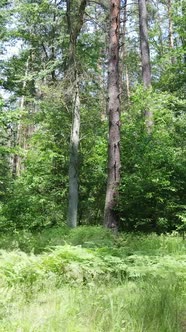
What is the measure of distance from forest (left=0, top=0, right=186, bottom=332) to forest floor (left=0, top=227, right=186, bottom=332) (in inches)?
0.6

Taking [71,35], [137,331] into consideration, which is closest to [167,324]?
[137,331]

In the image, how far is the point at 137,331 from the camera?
3211 millimetres

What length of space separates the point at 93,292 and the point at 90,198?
30.3 feet

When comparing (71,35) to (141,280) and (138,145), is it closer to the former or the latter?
(138,145)

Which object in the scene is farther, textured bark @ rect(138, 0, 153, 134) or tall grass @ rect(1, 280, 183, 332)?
textured bark @ rect(138, 0, 153, 134)

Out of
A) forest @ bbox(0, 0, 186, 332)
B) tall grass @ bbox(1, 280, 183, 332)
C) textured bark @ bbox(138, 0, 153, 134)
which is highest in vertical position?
textured bark @ bbox(138, 0, 153, 134)

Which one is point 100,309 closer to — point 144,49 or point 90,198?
point 90,198

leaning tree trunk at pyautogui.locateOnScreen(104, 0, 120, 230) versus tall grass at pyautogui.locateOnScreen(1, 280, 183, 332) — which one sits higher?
leaning tree trunk at pyautogui.locateOnScreen(104, 0, 120, 230)

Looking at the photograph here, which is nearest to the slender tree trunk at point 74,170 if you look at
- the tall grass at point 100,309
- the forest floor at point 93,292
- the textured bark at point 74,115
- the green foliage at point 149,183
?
the textured bark at point 74,115

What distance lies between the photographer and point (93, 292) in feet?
13.6

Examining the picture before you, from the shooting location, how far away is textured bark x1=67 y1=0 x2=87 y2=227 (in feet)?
41.2

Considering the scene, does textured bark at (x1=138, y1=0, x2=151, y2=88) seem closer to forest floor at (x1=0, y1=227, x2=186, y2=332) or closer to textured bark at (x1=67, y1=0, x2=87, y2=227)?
textured bark at (x1=67, y1=0, x2=87, y2=227)

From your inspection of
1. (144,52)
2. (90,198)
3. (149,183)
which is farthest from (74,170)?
(144,52)

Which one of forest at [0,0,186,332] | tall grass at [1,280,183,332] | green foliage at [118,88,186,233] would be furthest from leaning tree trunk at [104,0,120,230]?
tall grass at [1,280,183,332]
